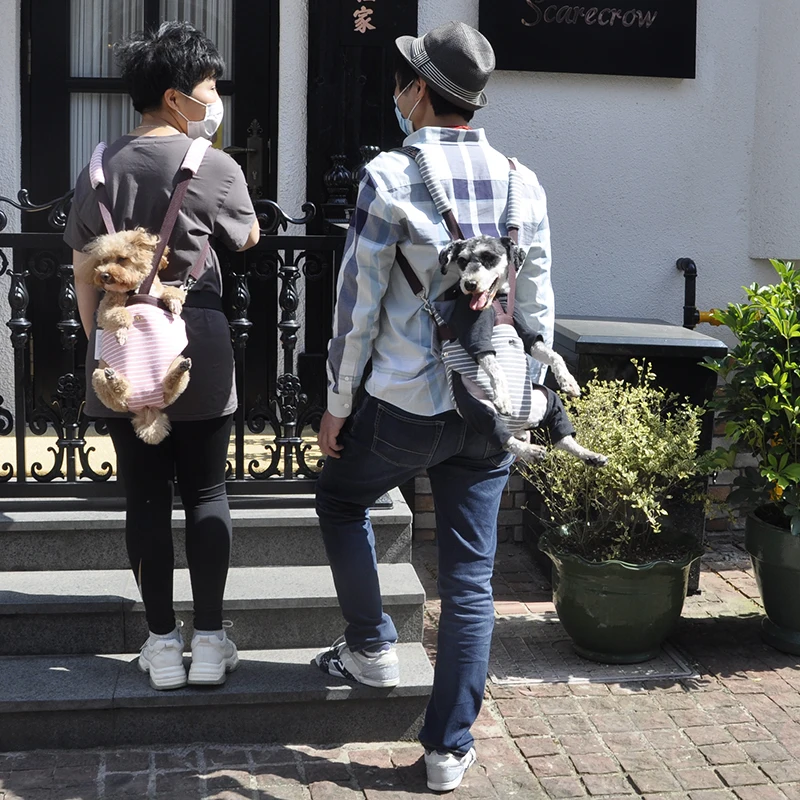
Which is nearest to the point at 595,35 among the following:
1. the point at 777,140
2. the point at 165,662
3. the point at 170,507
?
the point at 777,140

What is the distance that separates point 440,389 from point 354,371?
0.26 m

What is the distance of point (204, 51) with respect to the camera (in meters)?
3.11

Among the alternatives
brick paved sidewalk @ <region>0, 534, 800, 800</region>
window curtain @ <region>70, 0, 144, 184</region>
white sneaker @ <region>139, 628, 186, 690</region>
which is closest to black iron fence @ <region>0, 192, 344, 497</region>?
white sneaker @ <region>139, 628, 186, 690</region>

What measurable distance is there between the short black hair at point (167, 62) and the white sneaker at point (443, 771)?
210cm

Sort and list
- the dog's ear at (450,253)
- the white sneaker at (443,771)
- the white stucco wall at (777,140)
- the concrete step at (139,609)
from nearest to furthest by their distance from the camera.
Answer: the dog's ear at (450,253), the white sneaker at (443,771), the concrete step at (139,609), the white stucco wall at (777,140)

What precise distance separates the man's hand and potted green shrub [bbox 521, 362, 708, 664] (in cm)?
121

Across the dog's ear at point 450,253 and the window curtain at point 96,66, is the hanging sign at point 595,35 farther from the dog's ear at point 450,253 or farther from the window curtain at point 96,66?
the dog's ear at point 450,253

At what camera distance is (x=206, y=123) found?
10.7 ft

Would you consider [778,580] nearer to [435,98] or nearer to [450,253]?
[450,253]

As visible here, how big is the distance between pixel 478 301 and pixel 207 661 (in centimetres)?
149

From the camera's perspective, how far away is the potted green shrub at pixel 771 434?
14.1 ft

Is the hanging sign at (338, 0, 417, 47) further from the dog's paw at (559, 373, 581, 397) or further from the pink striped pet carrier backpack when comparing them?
the dog's paw at (559, 373, 581, 397)


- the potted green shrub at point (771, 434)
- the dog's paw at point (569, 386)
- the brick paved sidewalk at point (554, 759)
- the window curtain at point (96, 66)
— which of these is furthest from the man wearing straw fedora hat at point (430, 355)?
the window curtain at point (96, 66)

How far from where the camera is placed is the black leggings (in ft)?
10.7
